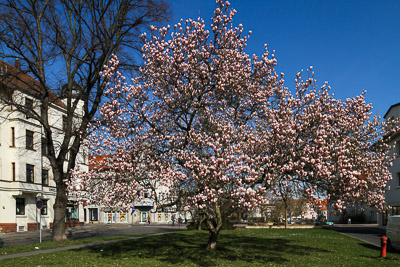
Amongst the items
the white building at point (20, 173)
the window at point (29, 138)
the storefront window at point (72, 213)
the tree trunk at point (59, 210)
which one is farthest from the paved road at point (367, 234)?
the window at point (29, 138)

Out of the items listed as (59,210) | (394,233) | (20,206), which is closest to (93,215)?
(20,206)

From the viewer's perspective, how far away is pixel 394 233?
18.7m

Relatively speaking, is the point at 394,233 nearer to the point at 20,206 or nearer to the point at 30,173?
the point at 20,206

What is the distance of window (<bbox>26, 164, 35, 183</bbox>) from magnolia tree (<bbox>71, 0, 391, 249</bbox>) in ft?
84.9

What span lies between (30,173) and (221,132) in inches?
1292

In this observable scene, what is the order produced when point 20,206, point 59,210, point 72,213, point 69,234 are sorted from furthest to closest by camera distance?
point 72,213, point 20,206, point 69,234, point 59,210

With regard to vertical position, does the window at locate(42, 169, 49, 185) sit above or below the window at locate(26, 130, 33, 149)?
below

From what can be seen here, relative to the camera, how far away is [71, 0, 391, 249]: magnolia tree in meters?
12.6

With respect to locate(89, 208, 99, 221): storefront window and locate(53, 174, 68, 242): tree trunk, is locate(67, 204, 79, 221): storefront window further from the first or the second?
locate(53, 174, 68, 242): tree trunk

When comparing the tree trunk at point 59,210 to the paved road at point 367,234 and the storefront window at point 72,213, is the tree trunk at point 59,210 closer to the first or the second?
the paved road at point 367,234

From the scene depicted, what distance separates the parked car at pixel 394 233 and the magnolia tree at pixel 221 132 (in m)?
3.16

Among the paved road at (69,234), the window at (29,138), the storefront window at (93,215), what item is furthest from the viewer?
the storefront window at (93,215)

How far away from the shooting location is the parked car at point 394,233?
60.1 feet

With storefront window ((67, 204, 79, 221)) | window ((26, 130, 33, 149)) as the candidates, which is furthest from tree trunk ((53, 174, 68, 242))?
storefront window ((67, 204, 79, 221))
